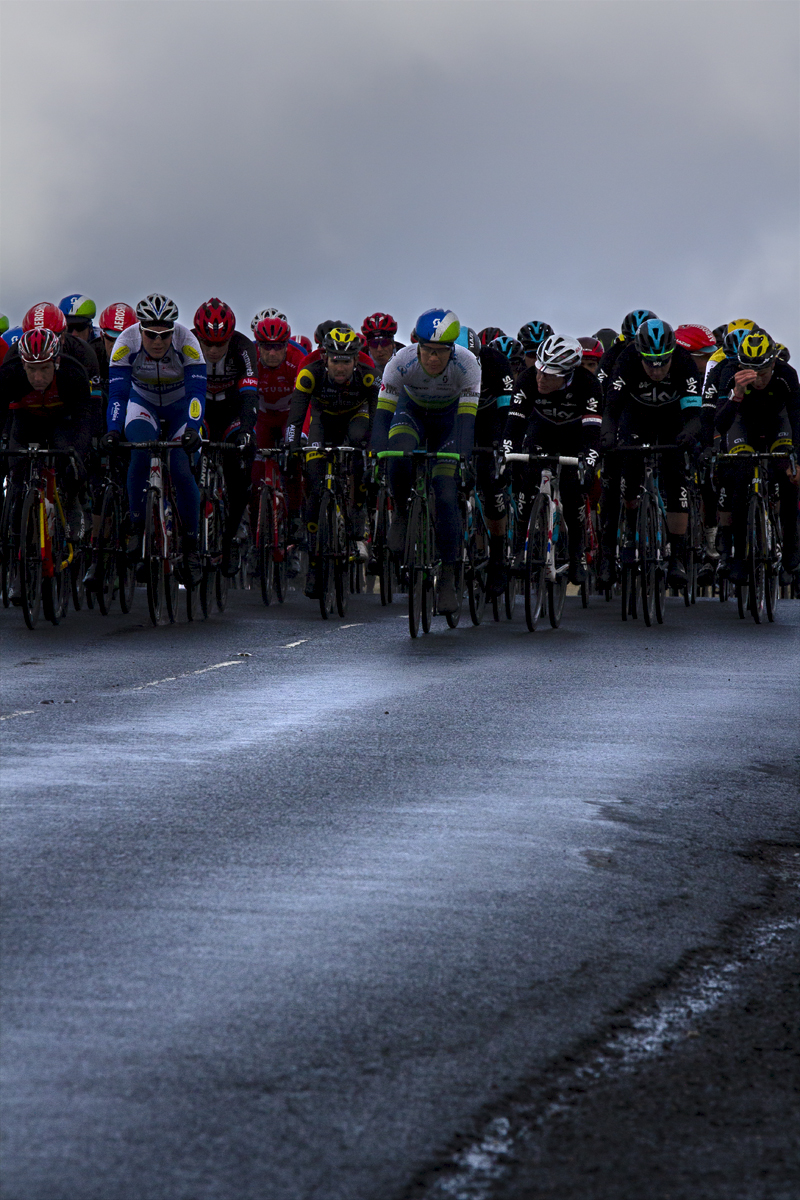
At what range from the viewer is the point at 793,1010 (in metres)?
4.66

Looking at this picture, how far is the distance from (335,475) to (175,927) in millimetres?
11801

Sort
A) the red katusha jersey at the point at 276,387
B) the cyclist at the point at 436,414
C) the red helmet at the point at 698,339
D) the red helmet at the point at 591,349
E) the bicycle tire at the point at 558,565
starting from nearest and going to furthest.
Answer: the cyclist at the point at 436,414 → the bicycle tire at the point at 558,565 → the red katusha jersey at the point at 276,387 → the red helmet at the point at 591,349 → the red helmet at the point at 698,339

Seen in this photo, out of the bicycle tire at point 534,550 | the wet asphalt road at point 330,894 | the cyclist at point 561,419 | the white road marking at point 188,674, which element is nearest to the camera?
the wet asphalt road at point 330,894

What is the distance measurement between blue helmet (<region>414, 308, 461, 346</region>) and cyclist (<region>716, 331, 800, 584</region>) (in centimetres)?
348

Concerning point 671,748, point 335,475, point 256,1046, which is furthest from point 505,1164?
point 335,475

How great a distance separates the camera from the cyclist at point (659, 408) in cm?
1666

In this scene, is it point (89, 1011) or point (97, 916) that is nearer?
point (89, 1011)

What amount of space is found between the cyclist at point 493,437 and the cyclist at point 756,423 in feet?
6.63

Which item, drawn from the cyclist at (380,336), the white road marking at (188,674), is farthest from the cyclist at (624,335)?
the white road marking at (188,674)

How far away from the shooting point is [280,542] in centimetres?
1934

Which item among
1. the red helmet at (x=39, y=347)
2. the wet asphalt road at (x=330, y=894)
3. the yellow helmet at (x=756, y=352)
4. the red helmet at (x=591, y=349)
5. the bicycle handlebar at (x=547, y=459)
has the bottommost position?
the wet asphalt road at (x=330, y=894)

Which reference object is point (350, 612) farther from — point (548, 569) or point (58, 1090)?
point (58, 1090)

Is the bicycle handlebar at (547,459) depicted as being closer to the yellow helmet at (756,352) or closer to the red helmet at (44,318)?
the yellow helmet at (756,352)

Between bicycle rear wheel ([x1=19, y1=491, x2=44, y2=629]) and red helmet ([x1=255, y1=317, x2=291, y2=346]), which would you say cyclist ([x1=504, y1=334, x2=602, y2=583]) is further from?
red helmet ([x1=255, y1=317, x2=291, y2=346])
